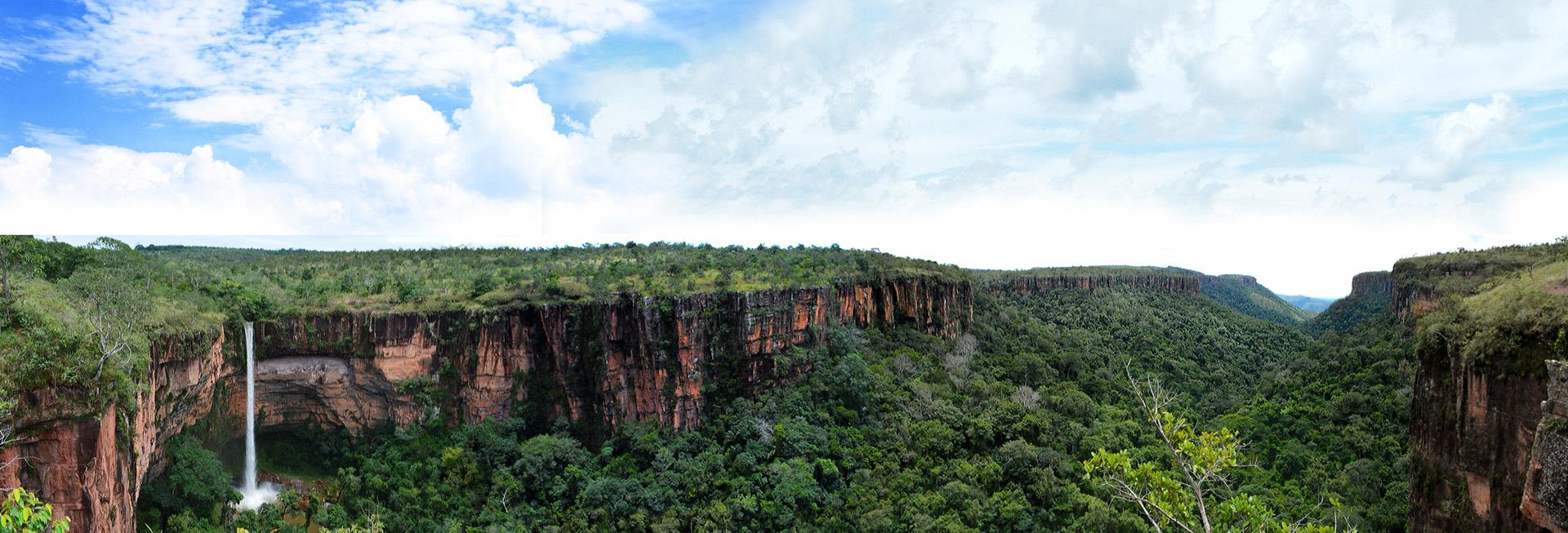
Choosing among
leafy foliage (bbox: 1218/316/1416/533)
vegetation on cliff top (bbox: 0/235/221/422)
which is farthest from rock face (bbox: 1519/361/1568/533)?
vegetation on cliff top (bbox: 0/235/221/422)

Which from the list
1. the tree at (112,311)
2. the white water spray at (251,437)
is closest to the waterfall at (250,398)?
the white water spray at (251,437)

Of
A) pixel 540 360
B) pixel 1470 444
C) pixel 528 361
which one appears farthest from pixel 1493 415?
pixel 528 361

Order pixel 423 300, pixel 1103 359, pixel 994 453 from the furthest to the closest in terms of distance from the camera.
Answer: pixel 1103 359 < pixel 423 300 < pixel 994 453

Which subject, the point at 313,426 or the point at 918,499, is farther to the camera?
the point at 313,426

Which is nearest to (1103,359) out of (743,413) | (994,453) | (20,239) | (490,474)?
(994,453)

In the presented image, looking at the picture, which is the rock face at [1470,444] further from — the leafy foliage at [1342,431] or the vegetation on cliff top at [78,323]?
the vegetation on cliff top at [78,323]

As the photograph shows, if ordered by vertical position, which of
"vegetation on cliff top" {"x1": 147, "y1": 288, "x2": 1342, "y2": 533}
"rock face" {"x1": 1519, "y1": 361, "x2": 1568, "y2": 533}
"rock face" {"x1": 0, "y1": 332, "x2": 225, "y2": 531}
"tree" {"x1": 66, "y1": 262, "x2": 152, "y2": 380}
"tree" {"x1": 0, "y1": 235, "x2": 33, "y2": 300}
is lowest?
"vegetation on cliff top" {"x1": 147, "y1": 288, "x2": 1342, "y2": 533}

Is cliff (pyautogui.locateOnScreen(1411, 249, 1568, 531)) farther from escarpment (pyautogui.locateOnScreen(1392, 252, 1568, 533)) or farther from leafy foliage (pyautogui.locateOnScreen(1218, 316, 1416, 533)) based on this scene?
leafy foliage (pyautogui.locateOnScreen(1218, 316, 1416, 533))

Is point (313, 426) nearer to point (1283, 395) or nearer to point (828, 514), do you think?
point (828, 514)
